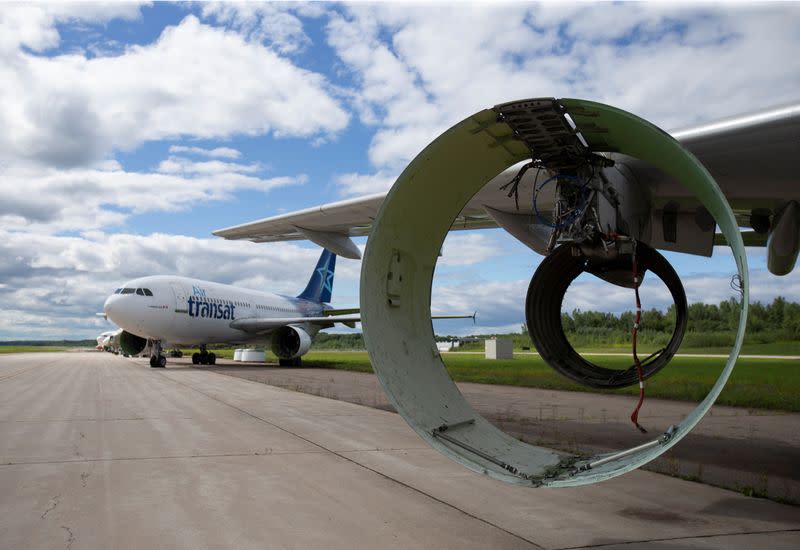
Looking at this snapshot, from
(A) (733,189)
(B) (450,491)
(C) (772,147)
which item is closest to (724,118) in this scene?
(C) (772,147)

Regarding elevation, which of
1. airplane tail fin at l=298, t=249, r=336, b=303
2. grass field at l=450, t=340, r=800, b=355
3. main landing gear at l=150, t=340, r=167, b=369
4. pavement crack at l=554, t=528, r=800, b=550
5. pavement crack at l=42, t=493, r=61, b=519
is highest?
airplane tail fin at l=298, t=249, r=336, b=303

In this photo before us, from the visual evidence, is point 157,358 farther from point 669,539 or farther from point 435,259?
point 669,539

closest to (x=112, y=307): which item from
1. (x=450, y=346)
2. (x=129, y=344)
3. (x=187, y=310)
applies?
(x=187, y=310)

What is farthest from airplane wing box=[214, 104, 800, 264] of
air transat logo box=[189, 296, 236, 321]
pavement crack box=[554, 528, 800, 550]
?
air transat logo box=[189, 296, 236, 321]

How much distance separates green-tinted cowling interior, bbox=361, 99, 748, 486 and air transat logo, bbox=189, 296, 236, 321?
20825 mm

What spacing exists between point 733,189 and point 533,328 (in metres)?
2.16

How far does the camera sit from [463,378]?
53.4ft

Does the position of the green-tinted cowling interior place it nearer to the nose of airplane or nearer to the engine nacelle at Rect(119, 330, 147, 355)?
the nose of airplane

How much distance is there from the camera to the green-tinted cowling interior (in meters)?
3.40

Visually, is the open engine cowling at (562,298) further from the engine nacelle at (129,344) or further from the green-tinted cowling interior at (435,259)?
the engine nacelle at (129,344)

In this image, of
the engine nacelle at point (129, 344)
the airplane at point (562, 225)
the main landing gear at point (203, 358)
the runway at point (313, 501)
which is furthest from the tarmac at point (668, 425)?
the engine nacelle at point (129, 344)

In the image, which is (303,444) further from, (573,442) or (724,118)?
(724,118)

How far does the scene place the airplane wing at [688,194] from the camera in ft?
14.5

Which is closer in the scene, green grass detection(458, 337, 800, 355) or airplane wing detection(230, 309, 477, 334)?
green grass detection(458, 337, 800, 355)
